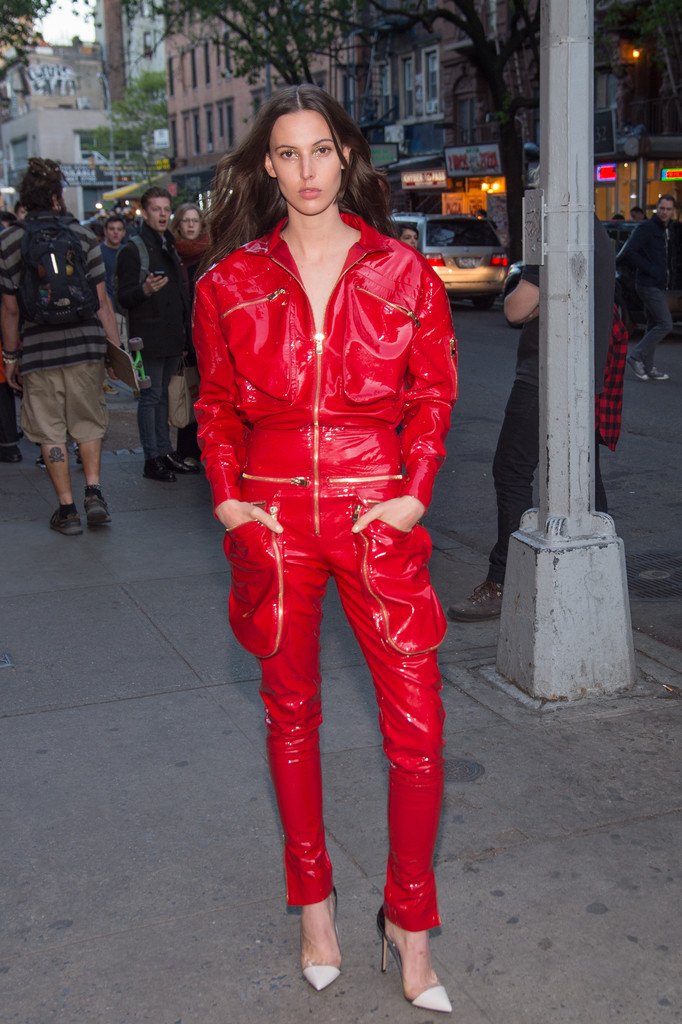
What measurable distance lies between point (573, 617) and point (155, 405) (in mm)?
4701

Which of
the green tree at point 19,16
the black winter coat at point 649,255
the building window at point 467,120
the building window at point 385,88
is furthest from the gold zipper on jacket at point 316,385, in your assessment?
the building window at point 385,88

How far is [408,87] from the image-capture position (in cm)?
4294

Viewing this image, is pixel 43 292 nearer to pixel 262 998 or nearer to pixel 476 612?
pixel 476 612

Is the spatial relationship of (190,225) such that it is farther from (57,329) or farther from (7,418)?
(7,418)

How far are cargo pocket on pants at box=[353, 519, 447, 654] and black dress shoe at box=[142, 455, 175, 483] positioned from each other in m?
5.87

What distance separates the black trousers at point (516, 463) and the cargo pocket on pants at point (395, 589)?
2568 mm

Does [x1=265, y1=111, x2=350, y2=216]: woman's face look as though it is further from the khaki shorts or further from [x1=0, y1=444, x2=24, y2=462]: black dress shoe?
[x1=0, y1=444, x2=24, y2=462]: black dress shoe

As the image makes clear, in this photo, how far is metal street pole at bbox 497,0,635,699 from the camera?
3.98m

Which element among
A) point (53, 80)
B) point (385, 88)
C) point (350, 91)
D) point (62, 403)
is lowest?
point (62, 403)

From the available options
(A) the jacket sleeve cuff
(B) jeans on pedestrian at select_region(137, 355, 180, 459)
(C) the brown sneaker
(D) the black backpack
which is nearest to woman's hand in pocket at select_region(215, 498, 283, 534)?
(A) the jacket sleeve cuff

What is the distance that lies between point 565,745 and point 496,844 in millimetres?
700

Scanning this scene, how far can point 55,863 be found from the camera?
317 centimetres

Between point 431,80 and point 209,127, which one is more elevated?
point 209,127

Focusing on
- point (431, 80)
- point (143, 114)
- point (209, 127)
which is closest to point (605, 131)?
point (431, 80)
